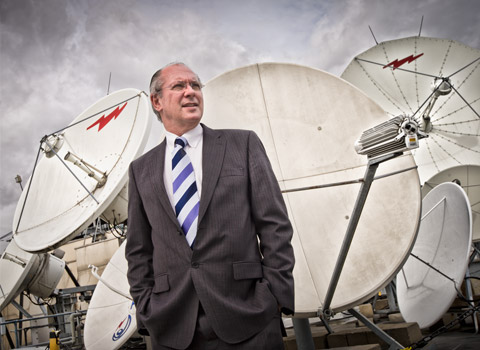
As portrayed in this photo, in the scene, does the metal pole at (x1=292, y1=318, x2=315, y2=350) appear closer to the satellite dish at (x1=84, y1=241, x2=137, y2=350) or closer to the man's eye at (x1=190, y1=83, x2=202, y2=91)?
the man's eye at (x1=190, y1=83, x2=202, y2=91)

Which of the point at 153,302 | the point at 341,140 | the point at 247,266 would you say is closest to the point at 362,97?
the point at 341,140

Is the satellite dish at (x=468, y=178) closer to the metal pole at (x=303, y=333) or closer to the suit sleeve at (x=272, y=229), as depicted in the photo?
the metal pole at (x=303, y=333)

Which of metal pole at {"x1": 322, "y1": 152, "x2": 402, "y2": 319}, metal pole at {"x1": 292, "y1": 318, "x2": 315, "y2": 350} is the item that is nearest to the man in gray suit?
metal pole at {"x1": 322, "y1": 152, "x2": 402, "y2": 319}

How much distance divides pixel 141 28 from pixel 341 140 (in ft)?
11.4

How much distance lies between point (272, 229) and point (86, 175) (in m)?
5.98

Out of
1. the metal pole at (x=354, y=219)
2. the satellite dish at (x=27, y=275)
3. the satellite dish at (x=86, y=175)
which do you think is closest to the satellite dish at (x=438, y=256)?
the metal pole at (x=354, y=219)

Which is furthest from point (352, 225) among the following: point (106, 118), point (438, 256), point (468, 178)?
point (468, 178)

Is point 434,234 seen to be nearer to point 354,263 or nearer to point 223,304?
point 354,263

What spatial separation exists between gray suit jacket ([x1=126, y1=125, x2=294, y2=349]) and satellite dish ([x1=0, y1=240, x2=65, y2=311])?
9.95 metres

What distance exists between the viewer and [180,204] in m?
1.90

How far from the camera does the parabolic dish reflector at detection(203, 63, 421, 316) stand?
3.04 metres

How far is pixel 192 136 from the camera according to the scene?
2074mm

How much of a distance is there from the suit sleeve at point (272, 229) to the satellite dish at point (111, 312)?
472 centimetres

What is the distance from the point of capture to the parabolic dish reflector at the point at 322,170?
Answer: 3.04 metres
